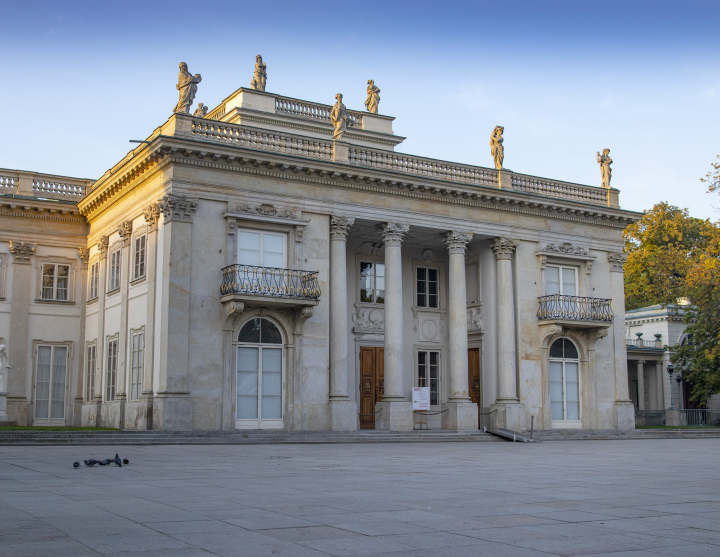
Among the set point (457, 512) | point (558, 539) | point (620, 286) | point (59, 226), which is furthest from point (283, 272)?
point (558, 539)

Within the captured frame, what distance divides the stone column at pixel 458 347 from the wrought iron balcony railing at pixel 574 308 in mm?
3359

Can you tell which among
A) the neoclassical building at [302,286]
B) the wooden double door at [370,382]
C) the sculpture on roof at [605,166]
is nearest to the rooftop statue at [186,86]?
the neoclassical building at [302,286]

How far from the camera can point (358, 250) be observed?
3166 cm

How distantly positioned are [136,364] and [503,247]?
46.0 feet

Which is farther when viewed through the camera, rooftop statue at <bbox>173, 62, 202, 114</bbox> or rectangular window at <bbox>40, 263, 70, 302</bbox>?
rectangular window at <bbox>40, 263, 70, 302</bbox>

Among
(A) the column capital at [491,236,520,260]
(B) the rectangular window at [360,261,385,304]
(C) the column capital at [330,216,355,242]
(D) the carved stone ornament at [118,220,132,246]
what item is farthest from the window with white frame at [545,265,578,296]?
(D) the carved stone ornament at [118,220,132,246]

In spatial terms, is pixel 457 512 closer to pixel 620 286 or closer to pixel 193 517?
pixel 193 517

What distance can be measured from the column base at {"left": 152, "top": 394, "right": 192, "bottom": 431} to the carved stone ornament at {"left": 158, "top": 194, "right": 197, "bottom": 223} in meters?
5.40

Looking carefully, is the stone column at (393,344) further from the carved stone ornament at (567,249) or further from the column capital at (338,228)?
the carved stone ornament at (567,249)

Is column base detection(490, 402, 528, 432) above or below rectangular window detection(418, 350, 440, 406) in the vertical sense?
below

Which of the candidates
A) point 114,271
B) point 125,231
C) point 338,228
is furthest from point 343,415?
point 114,271

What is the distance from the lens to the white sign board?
91.6ft

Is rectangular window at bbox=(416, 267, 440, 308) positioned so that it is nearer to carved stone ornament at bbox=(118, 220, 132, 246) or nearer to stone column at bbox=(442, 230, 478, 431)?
stone column at bbox=(442, 230, 478, 431)

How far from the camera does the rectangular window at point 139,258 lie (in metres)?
27.5
